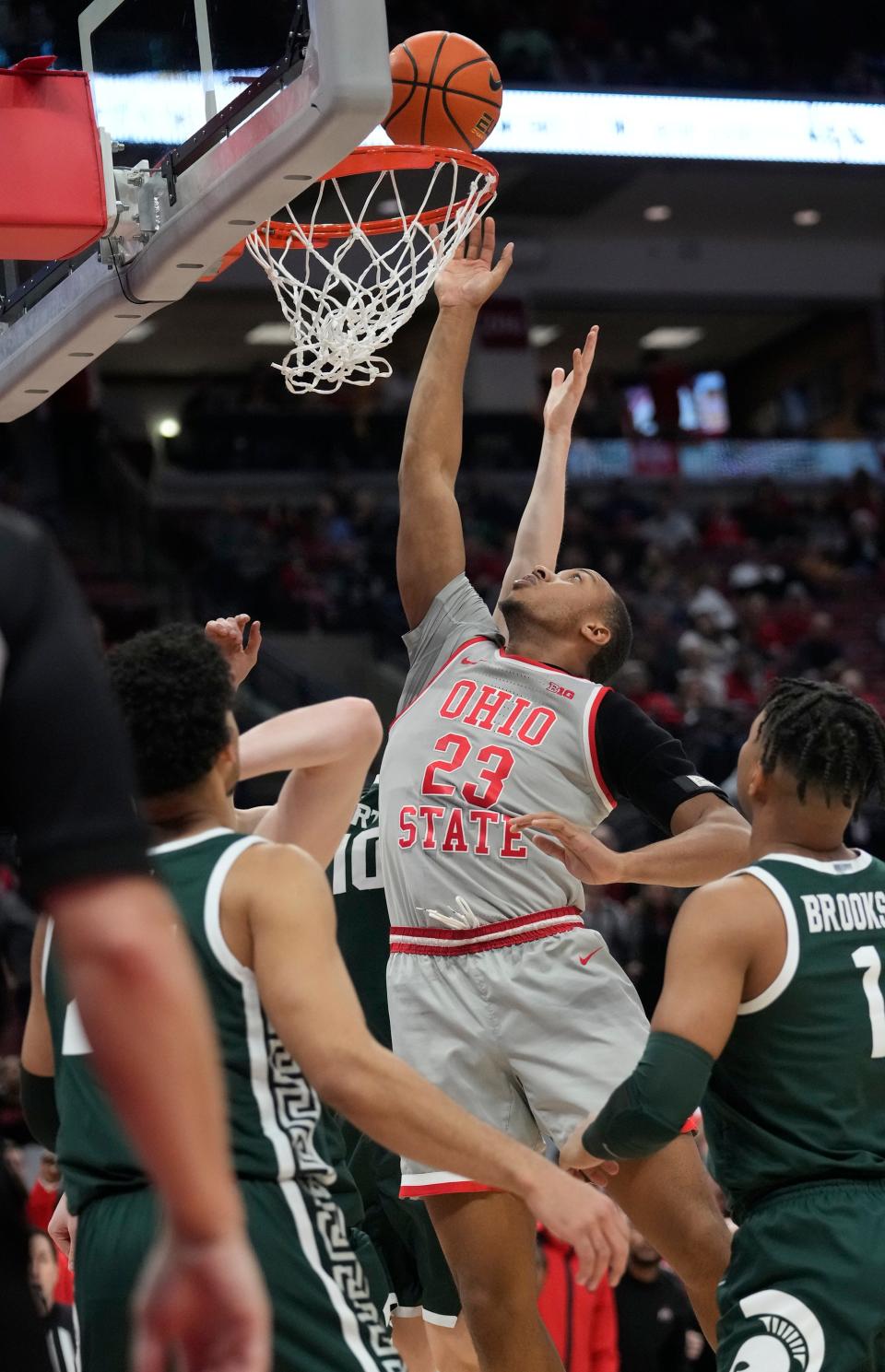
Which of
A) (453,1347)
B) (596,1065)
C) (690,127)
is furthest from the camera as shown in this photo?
(690,127)

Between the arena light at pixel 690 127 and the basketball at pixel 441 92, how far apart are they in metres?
11.5

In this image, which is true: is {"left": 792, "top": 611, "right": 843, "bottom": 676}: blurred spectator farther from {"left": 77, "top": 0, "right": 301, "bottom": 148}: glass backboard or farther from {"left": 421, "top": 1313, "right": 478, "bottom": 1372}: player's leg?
{"left": 77, "top": 0, "right": 301, "bottom": 148}: glass backboard

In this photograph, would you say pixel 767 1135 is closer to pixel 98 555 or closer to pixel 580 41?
pixel 98 555

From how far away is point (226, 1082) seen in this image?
8.95ft

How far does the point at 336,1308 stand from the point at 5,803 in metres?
1.27

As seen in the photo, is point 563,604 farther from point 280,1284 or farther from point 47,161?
point 280,1284

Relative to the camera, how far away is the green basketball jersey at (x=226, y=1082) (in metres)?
2.71

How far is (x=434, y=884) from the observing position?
4.27 meters

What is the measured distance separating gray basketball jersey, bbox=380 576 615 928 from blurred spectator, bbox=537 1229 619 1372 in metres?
2.37

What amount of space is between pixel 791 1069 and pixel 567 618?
1.56 meters

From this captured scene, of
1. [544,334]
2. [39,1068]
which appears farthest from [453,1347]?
[544,334]

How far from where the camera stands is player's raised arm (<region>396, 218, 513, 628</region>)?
4.73 metres

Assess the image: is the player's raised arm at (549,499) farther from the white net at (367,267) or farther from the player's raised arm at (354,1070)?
the player's raised arm at (354,1070)

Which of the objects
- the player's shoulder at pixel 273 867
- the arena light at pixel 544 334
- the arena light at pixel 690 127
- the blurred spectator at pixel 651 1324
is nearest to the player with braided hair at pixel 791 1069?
the player's shoulder at pixel 273 867
